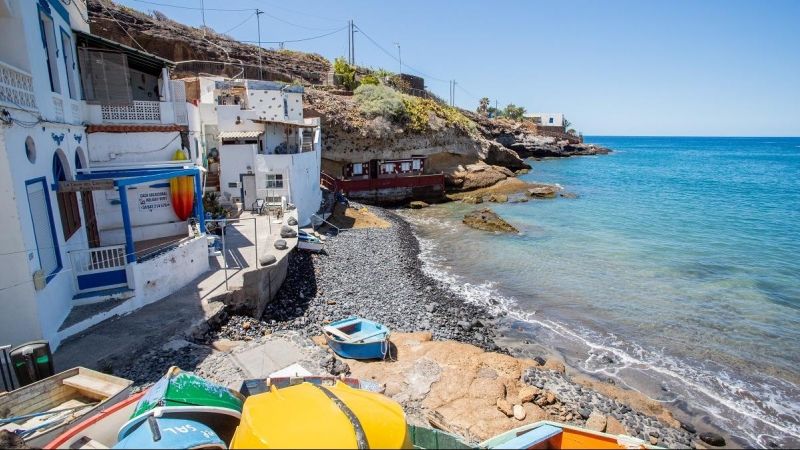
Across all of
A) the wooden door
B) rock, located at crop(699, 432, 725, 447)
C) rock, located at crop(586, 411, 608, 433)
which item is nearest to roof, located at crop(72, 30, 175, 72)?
the wooden door

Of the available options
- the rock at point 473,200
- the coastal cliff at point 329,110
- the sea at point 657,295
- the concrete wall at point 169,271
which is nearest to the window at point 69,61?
the concrete wall at point 169,271

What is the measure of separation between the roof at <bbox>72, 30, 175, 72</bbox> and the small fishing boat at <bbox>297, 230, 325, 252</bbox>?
8.79m

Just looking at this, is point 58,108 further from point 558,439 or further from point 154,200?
point 558,439

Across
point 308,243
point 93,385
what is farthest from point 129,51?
point 93,385

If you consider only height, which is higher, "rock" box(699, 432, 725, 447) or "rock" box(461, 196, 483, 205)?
"rock" box(461, 196, 483, 205)

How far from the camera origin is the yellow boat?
396 centimetres

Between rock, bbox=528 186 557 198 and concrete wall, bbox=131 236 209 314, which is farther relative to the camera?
rock, bbox=528 186 557 198

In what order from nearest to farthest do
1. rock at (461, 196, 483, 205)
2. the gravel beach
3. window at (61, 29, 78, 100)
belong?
the gravel beach < window at (61, 29, 78, 100) < rock at (461, 196, 483, 205)

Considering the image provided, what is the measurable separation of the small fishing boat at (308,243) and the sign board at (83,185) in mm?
9813

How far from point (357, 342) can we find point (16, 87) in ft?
30.5

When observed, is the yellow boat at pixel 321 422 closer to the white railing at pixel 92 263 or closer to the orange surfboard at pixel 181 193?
the white railing at pixel 92 263

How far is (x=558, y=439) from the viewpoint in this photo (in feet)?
22.5

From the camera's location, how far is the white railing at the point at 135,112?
13.8 meters

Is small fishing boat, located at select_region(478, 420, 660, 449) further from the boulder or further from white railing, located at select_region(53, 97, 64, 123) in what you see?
the boulder
